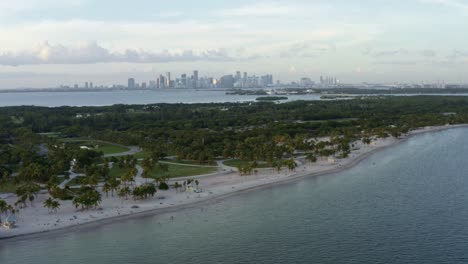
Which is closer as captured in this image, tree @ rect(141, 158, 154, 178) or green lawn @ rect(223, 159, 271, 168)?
tree @ rect(141, 158, 154, 178)

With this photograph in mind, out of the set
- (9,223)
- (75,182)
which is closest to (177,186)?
(75,182)

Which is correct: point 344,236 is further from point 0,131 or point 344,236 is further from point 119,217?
point 0,131

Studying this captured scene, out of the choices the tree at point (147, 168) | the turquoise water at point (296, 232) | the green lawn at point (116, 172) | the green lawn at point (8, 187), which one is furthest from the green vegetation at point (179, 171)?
the green lawn at point (8, 187)

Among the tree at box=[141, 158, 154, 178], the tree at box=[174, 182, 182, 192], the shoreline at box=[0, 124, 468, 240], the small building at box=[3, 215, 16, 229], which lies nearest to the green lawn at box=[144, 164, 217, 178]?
the tree at box=[141, 158, 154, 178]

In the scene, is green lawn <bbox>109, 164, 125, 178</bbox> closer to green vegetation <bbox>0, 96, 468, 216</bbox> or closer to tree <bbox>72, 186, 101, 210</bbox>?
green vegetation <bbox>0, 96, 468, 216</bbox>

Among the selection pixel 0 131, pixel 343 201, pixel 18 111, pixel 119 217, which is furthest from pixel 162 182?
pixel 18 111

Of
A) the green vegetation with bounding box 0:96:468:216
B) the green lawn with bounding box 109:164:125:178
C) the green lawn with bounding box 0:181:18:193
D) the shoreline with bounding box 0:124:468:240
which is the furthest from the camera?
the green lawn with bounding box 109:164:125:178
